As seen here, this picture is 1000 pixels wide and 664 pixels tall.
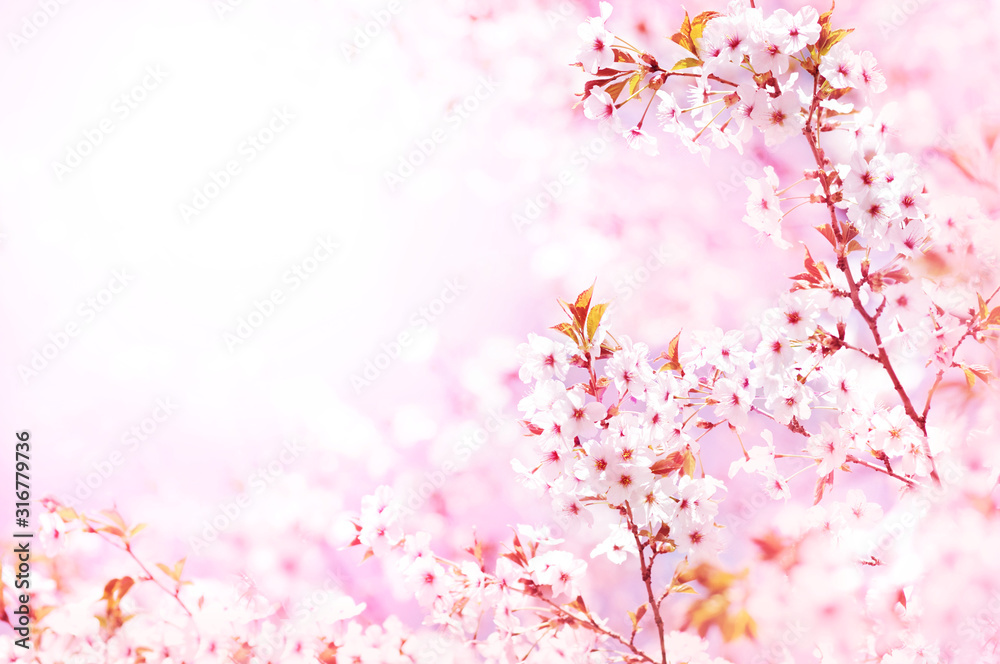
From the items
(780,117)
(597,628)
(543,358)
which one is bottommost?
(597,628)

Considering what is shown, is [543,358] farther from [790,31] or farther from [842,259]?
[790,31]

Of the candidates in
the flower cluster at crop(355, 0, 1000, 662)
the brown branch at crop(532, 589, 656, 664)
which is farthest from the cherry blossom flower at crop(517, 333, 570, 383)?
the brown branch at crop(532, 589, 656, 664)

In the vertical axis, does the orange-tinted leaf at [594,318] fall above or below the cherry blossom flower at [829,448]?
above

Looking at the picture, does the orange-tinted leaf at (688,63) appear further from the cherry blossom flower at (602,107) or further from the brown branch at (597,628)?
the brown branch at (597,628)

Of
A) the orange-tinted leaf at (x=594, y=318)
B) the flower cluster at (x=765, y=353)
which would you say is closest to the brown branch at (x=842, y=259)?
the flower cluster at (x=765, y=353)

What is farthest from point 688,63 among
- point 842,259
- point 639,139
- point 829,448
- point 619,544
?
point 619,544

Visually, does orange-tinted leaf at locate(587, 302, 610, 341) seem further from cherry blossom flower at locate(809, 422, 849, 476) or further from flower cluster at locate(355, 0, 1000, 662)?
cherry blossom flower at locate(809, 422, 849, 476)

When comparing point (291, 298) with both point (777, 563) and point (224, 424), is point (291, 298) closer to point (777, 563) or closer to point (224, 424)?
point (224, 424)

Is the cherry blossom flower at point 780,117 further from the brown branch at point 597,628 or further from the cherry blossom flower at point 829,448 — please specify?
the brown branch at point 597,628

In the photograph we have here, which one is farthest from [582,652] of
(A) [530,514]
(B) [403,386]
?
(B) [403,386]

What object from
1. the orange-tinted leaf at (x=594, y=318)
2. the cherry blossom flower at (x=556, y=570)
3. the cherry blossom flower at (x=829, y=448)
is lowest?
the cherry blossom flower at (x=556, y=570)

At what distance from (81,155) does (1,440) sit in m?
0.63

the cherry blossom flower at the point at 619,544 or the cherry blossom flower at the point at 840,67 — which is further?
the cherry blossom flower at the point at 619,544

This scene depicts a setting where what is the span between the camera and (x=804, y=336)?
82 centimetres
